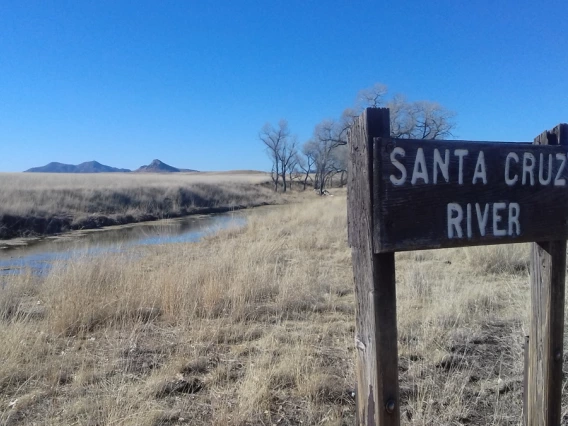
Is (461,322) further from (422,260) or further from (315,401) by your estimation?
(422,260)

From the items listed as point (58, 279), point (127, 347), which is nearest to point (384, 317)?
point (127, 347)

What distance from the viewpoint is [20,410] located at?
2658 mm

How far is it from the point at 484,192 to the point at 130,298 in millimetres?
4058

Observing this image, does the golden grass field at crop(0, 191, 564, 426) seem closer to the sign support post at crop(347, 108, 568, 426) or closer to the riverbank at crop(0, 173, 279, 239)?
the sign support post at crop(347, 108, 568, 426)

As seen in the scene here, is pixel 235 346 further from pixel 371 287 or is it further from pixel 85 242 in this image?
pixel 85 242

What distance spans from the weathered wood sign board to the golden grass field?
4.21ft

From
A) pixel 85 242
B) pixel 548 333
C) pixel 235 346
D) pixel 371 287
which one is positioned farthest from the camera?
pixel 85 242

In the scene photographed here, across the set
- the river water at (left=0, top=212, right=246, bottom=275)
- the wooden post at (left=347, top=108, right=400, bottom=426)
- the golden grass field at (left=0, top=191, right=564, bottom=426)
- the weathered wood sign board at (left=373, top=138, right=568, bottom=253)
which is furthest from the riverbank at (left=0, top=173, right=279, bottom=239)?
the weathered wood sign board at (left=373, top=138, right=568, bottom=253)

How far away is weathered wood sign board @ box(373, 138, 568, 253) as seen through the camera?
58.2 inches

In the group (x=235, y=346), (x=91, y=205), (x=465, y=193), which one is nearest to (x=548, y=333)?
(x=465, y=193)

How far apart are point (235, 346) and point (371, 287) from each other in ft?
8.08

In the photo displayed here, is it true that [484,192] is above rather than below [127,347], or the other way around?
above

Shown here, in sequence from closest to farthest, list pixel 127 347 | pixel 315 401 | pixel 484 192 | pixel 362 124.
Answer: pixel 362 124, pixel 484 192, pixel 315 401, pixel 127 347

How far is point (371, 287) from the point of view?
1492 mm
